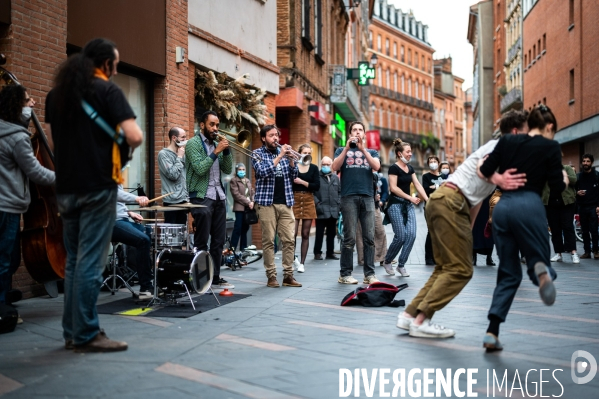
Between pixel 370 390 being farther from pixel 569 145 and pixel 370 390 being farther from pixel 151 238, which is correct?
pixel 569 145

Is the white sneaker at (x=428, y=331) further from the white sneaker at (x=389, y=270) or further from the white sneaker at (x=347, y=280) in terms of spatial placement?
the white sneaker at (x=389, y=270)

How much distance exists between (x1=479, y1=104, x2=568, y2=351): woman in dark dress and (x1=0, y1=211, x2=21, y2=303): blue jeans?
405cm

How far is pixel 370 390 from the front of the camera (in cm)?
527

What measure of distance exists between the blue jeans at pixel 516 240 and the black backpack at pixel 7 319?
380 cm

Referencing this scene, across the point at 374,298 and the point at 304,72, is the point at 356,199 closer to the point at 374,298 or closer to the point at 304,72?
the point at 374,298

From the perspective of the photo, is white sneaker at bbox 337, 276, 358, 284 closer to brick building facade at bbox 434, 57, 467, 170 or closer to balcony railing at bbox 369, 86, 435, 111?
balcony railing at bbox 369, 86, 435, 111

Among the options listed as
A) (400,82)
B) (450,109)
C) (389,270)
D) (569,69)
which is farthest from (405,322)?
(450,109)

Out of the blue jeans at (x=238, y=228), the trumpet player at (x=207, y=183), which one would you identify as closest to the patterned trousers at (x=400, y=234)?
the trumpet player at (x=207, y=183)

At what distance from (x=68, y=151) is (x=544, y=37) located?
126 feet

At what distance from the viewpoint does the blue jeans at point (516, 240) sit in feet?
21.5

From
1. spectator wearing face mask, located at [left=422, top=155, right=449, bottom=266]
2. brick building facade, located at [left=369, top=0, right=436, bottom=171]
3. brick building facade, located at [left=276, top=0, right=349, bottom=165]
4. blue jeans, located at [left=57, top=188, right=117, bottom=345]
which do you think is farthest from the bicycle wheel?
brick building facade, located at [left=369, top=0, right=436, bottom=171]

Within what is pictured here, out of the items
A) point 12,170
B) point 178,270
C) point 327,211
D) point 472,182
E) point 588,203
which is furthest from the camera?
point 588,203

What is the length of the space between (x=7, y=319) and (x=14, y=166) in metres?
1.35

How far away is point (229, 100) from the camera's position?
16547 millimetres
